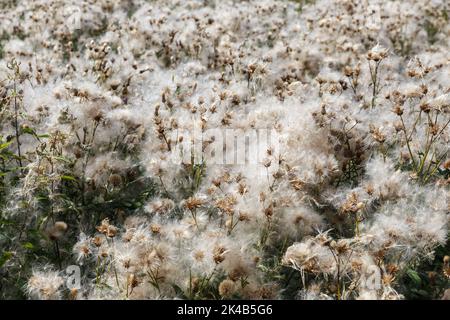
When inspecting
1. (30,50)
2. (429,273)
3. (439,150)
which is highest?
(30,50)

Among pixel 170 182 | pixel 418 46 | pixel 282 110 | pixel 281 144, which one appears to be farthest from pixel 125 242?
pixel 418 46

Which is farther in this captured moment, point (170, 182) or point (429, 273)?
point (170, 182)

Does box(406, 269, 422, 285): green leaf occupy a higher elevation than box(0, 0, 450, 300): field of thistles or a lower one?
lower

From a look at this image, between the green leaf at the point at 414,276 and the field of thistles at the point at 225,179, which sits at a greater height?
the field of thistles at the point at 225,179

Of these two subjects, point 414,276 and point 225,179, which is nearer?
point 414,276

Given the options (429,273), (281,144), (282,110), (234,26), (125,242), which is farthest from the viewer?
(234,26)

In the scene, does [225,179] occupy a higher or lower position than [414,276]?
higher

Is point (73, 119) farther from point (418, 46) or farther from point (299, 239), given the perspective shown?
point (418, 46)

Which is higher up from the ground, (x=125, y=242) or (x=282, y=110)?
(x=282, y=110)
